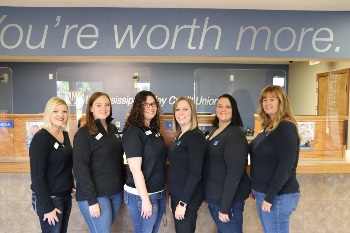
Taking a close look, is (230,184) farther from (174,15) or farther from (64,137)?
(174,15)

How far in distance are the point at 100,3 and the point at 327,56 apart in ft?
6.74

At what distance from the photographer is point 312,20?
2.80m

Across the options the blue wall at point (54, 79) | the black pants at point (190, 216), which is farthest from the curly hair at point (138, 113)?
the blue wall at point (54, 79)

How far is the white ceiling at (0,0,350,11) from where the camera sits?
2586mm

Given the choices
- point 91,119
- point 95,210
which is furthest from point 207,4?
point 95,210

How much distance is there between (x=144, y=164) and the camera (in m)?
1.95

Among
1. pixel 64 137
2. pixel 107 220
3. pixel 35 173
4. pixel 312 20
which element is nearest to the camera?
pixel 35 173

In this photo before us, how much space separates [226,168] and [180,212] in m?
0.40

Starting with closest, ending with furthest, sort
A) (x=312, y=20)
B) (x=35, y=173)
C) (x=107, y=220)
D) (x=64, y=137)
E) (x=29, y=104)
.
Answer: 1. (x=35, y=173)
2. (x=107, y=220)
3. (x=64, y=137)
4. (x=312, y=20)
5. (x=29, y=104)

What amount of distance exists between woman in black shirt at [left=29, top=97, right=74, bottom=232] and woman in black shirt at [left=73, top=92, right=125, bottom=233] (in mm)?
137

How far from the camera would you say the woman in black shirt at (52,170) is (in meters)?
1.88

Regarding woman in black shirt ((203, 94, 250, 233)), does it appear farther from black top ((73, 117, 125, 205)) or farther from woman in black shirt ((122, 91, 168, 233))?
black top ((73, 117, 125, 205))

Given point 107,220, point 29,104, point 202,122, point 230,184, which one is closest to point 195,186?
point 230,184

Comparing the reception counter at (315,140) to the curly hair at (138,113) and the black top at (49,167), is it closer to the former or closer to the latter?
the curly hair at (138,113)
